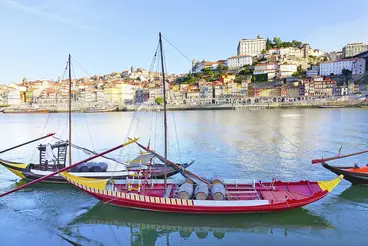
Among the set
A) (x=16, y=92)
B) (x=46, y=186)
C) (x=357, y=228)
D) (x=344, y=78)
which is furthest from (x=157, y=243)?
(x=16, y=92)

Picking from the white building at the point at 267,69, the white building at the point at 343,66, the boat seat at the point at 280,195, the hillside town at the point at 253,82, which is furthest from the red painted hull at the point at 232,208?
the white building at the point at 343,66

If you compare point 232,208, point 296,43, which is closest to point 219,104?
point 296,43

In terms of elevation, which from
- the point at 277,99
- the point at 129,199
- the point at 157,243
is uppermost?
the point at 277,99

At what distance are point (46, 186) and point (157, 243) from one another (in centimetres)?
602

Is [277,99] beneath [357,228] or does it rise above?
above

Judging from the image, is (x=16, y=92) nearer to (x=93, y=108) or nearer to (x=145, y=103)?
(x=93, y=108)

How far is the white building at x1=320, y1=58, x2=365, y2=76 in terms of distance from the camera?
269 feet

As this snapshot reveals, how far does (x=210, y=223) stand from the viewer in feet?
26.7

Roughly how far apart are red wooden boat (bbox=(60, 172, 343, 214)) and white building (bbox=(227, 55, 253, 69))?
97.2 meters

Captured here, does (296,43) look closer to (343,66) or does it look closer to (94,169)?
(343,66)

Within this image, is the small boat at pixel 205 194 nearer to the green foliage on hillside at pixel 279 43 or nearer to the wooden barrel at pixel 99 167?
the wooden barrel at pixel 99 167

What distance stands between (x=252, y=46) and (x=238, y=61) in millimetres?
13121

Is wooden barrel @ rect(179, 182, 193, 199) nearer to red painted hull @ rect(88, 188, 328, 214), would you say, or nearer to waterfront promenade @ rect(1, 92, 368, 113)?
red painted hull @ rect(88, 188, 328, 214)

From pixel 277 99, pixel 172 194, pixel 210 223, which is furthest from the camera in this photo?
pixel 277 99
